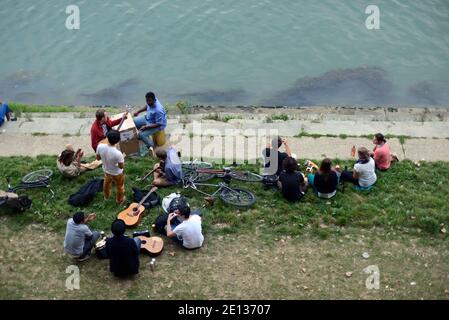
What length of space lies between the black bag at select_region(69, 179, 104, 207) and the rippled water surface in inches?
275

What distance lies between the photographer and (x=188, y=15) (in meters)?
22.2

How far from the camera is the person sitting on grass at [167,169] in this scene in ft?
40.5

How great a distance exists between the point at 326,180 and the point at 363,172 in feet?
3.11

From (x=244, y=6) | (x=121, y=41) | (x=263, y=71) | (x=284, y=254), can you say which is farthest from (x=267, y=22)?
(x=284, y=254)

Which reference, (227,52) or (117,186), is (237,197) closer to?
→ (117,186)

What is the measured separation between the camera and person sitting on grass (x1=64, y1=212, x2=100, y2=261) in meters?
10.4

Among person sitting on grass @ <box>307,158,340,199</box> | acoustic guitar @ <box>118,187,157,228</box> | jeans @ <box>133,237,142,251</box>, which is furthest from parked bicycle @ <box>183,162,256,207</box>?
jeans @ <box>133,237,142,251</box>

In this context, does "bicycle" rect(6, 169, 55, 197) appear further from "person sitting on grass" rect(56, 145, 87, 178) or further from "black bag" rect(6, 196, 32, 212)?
"black bag" rect(6, 196, 32, 212)

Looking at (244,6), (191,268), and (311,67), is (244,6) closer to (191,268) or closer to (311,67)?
(311,67)

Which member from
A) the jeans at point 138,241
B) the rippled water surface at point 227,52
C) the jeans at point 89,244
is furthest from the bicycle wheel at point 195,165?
the rippled water surface at point 227,52

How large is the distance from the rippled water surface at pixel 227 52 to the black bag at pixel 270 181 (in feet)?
21.6

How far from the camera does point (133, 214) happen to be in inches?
459

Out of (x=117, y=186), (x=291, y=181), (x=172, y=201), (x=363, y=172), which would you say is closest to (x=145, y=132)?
(x=117, y=186)
